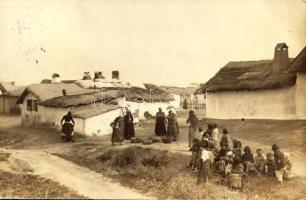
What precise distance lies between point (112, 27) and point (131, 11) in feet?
1.53

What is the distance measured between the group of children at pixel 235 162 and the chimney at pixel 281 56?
66.4 inches

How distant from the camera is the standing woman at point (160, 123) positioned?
977 centimetres

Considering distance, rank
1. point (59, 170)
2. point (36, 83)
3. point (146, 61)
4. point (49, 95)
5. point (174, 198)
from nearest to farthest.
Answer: point (174, 198) → point (59, 170) → point (146, 61) → point (36, 83) → point (49, 95)

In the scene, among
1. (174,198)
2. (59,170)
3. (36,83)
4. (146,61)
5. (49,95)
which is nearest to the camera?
(174,198)

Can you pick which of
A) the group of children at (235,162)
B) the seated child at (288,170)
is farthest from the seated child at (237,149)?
the seated child at (288,170)

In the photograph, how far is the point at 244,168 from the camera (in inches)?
300

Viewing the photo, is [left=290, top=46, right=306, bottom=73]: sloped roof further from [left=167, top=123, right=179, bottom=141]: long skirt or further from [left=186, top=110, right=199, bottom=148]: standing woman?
[left=167, top=123, right=179, bottom=141]: long skirt

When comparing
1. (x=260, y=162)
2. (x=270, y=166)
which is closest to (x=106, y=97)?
(x=260, y=162)

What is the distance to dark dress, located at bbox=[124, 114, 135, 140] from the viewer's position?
9.50 meters

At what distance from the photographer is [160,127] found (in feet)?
32.3

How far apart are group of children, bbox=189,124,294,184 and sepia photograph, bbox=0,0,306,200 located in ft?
0.07

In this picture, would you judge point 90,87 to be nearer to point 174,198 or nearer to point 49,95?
point 49,95

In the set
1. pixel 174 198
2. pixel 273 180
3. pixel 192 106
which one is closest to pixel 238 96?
pixel 192 106

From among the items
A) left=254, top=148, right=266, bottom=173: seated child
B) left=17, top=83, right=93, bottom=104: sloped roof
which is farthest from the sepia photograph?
left=17, top=83, right=93, bottom=104: sloped roof
